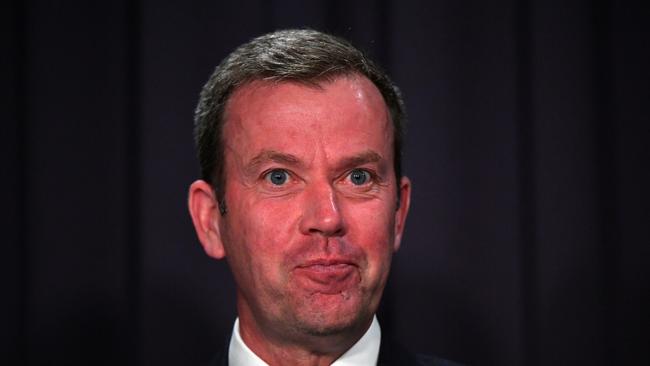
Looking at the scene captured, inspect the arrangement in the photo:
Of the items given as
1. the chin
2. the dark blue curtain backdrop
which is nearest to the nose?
the chin

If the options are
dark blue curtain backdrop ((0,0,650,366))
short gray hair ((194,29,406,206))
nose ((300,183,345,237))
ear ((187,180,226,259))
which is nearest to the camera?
nose ((300,183,345,237))

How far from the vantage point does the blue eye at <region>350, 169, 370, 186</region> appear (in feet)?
4.97

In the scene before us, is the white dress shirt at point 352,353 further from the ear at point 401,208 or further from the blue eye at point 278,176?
the blue eye at point 278,176

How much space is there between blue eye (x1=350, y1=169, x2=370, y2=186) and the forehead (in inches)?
1.9

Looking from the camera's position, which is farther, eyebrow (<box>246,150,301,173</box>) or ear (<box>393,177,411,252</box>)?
ear (<box>393,177,411,252</box>)

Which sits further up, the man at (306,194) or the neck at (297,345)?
the man at (306,194)

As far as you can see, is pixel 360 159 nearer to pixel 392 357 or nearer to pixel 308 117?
pixel 308 117
